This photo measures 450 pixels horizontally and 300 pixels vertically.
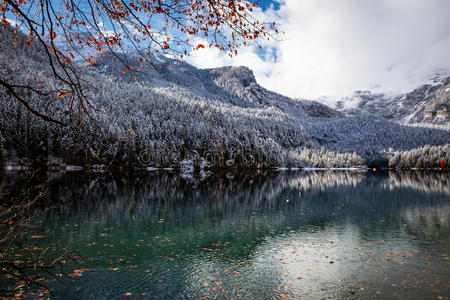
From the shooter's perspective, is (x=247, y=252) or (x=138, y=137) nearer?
(x=247, y=252)

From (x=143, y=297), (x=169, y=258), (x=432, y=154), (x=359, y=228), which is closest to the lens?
(x=143, y=297)

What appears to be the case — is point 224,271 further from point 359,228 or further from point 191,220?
point 359,228

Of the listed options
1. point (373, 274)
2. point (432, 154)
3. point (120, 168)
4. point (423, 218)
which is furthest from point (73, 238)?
point (432, 154)

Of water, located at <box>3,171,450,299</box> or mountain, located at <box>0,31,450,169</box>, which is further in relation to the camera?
mountain, located at <box>0,31,450,169</box>

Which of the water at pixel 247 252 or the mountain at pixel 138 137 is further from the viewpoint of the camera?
the mountain at pixel 138 137

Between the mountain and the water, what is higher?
the mountain

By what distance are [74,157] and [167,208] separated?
83287 millimetres

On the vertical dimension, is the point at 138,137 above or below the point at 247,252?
above

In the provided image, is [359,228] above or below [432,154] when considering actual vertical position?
below

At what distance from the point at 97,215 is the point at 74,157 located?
8453cm

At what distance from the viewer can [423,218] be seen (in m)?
22.1

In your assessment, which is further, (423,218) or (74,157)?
(74,157)

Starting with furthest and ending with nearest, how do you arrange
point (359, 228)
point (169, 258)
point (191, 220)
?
point (191, 220), point (359, 228), point (169, 258)

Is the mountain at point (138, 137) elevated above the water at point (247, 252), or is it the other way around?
the mountain at point (138, 137)
